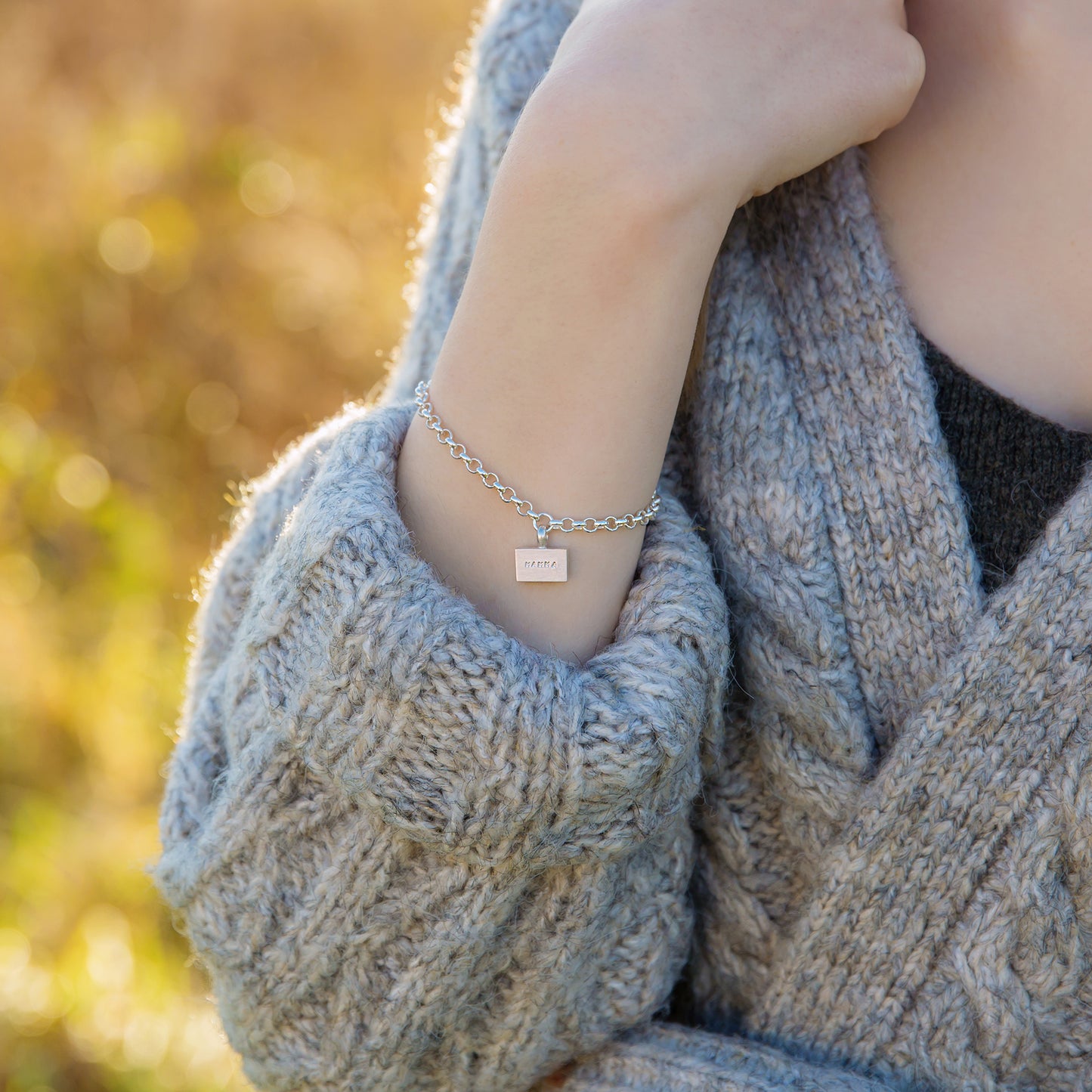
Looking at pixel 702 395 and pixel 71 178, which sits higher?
pixel 71 178

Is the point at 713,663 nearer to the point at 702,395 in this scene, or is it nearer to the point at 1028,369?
the point at 702,395

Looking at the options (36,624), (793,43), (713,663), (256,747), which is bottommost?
(36,624)

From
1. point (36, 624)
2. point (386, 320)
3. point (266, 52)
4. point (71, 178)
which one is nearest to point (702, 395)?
point (36, 624)

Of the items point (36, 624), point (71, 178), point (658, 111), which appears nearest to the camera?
point (658, 111)

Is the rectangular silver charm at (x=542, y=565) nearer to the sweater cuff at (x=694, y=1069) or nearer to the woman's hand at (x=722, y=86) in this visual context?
the woman's hand at (x=722, y=86)

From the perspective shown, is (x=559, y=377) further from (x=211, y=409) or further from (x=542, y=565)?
(x=211, y=409)

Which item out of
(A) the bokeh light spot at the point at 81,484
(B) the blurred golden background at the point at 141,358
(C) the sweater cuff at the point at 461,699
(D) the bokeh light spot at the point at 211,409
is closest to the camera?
(C) the sweater cuff at the point at 461,699

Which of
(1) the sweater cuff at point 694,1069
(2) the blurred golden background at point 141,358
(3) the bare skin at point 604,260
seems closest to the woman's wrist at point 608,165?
(3) the bare skin at point 604,260

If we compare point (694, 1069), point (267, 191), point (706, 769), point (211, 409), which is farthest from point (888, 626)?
point (267, 191)
